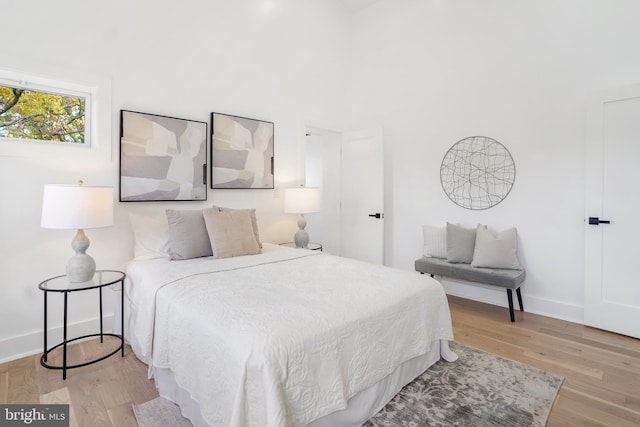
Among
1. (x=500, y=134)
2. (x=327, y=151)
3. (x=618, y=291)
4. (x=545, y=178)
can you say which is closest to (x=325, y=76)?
(x=327, y=151)

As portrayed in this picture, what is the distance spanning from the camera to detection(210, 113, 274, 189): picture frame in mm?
3373

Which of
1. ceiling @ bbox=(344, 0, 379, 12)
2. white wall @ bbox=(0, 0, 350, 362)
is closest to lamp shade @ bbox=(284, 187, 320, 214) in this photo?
white wall @ bbox=(0, 0, 350, 362)

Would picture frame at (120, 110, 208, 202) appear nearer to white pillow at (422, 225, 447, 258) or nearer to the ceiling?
white pillow at (422, 225, 447, 258)

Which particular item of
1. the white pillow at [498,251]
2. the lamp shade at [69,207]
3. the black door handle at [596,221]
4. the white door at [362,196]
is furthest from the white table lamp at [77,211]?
the black door handle at [596,221]

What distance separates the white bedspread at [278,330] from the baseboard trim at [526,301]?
171 cm

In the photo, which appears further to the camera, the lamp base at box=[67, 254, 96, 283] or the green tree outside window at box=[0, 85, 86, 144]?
the green tree outside window at box=[0, 85, 86, 144]

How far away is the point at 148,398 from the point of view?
6.29 feet

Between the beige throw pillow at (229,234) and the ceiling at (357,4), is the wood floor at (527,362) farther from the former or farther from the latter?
the ceiling at (357,4)

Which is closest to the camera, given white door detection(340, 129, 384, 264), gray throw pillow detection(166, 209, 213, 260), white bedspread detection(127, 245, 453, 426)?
white bedspread detection(127, 245, 453, 426)

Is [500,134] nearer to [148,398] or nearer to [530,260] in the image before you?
[530,260]

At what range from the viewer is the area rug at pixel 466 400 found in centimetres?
172

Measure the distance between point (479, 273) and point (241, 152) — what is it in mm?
2725

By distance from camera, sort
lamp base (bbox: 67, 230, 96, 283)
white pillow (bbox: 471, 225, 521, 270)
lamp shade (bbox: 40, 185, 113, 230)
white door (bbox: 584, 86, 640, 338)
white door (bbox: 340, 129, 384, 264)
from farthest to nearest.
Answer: white door (bbox: 340, 129, 384, 264)
white pillow (bbox: 471, 225, 521, 270)
white door (bbox: 584, 86, 640, 338)
lamp base (bbox: 67, 230, 96, 283)
lamp shade (bbox: 40, 185, 113, 230)

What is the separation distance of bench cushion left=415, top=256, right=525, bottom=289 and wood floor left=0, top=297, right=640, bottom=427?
0.39 m
